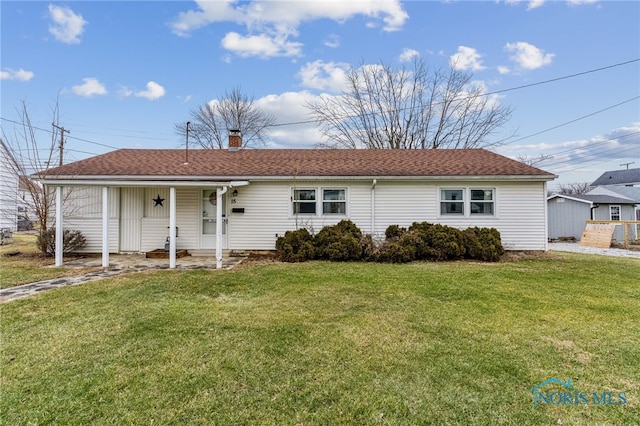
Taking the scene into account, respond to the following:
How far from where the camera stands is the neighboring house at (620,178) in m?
40.1

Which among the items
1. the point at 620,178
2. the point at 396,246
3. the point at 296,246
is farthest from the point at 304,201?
the point at 620,178

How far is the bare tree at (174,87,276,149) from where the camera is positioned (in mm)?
26391

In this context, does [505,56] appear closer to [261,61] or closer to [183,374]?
[261,61]

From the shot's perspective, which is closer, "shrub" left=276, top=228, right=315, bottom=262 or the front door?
"shrub" left=276, top=228, right=315, bottom=262

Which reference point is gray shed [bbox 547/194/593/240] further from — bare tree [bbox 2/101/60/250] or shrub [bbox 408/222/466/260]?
bare tree [bbox 2/101/60/250]

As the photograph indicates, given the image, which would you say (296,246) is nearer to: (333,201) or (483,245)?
(333,201)

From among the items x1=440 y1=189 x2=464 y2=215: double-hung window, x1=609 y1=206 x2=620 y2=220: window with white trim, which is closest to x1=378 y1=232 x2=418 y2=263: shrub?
x1=440 y1=189 x2=464 y2=215: double-hung window

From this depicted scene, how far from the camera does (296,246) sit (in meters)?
9.36

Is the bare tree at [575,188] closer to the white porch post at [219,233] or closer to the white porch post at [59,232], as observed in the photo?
the white porch post at [219,233]

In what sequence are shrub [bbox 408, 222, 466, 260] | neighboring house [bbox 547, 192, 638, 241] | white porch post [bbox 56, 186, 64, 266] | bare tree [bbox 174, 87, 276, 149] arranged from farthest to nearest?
bare tree [bbox 174, 87, 276, 149], neighboring house [bbox 547, 192, 638, 241], shrub [bbox 408, 222, 466, 260], white porch post [bbox 56, 186, 64, 266]

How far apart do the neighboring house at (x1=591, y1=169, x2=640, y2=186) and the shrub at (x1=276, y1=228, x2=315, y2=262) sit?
50064 millimetres

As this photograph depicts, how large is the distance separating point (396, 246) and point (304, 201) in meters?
3.41

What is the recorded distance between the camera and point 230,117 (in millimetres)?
26734

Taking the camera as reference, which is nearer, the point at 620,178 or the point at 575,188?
the point at 620,178
